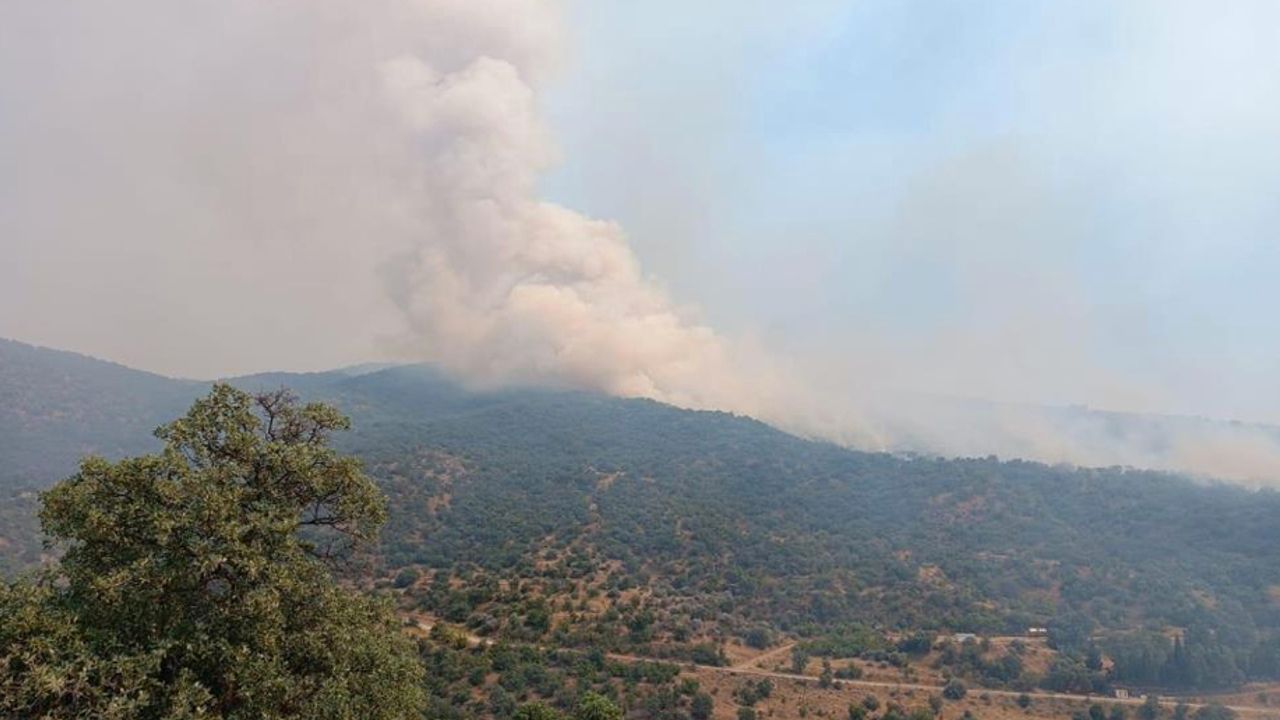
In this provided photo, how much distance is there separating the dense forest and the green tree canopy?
38247mm

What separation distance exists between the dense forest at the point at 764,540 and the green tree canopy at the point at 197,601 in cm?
3825

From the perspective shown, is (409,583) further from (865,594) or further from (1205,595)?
(1205,595)

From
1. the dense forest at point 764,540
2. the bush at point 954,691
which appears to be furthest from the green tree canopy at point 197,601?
the bush at point 954,691

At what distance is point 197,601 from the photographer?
41.3 feet

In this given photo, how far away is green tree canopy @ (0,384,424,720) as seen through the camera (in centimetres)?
1088

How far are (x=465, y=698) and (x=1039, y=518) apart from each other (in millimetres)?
86548

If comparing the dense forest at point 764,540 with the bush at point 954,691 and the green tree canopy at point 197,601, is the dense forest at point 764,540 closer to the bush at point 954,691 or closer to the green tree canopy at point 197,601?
the bush at point 954,691

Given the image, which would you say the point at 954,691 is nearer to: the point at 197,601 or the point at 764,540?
the point at 764,540

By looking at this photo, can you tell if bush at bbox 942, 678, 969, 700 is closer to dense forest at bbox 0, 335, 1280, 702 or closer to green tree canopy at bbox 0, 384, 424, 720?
dense forest at bbox 0, 335, 1280, 702

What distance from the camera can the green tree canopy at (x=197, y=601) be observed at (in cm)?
1088

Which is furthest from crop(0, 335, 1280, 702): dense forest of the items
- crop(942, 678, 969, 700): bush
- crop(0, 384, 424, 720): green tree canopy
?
crop(0, 384, 424, 720): green tree canopy

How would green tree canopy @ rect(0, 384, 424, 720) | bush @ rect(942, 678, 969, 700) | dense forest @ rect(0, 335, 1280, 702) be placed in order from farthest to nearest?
dense forest @ rect(0, 335, 1280, 702) → bush @ rect(942, 678, 969, 700) → green tree canopy @ rect(0, 384, 424, 720)

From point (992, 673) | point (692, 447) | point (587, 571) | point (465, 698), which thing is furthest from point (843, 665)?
point (692, 447)

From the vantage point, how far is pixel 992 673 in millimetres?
53312
